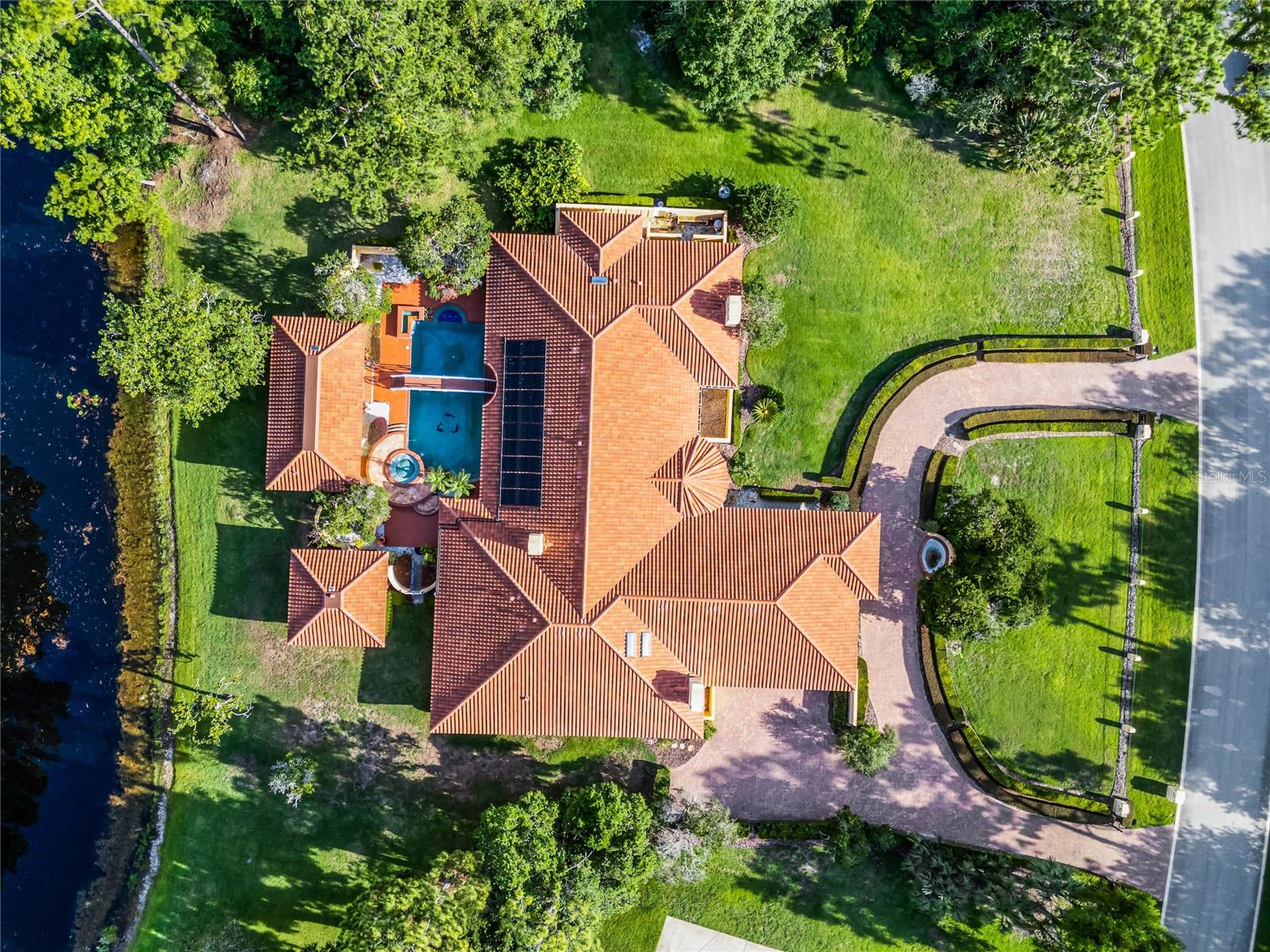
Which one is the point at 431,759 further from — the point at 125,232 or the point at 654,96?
the point at 654,96

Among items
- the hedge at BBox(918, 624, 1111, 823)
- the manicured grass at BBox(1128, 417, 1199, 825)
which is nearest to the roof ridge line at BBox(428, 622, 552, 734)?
the hedge at BBox(918, 624, 1111, 823)

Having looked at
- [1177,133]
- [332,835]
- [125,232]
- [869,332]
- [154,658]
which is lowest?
[332,835]

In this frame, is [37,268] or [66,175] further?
[37,268]

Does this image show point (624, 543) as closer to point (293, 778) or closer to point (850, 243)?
point (850, 243)

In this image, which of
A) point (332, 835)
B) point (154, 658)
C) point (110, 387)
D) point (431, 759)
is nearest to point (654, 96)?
point (110, 387)

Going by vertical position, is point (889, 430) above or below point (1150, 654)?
above

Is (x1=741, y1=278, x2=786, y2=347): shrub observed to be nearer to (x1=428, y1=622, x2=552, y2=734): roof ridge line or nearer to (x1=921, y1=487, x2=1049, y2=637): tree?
(x1=921, y1=487, x2=1049, y2=637): tree

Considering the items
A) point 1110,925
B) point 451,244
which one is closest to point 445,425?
point 451,244
